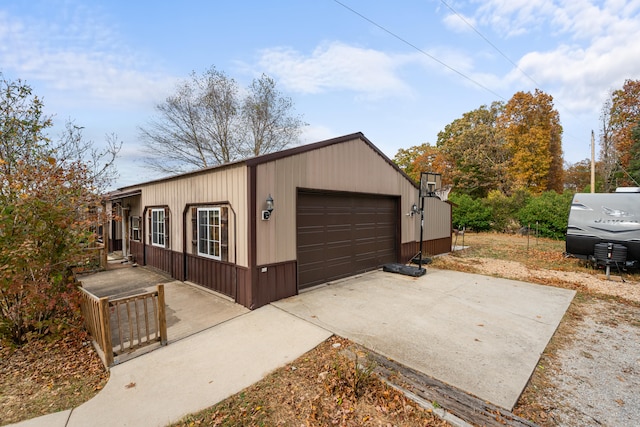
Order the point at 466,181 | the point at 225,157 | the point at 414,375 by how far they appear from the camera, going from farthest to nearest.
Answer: the point at 466,181, the point at 225,157, the point at 414,375

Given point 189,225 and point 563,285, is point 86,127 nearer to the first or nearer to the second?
point 189,225

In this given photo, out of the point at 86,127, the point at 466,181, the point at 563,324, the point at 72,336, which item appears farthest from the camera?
the point at 466,181

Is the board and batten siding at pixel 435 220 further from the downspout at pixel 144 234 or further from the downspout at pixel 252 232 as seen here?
the downspout at pixel 144 234

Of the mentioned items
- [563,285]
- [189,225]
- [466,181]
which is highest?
[466,181]

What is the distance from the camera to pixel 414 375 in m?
3.08

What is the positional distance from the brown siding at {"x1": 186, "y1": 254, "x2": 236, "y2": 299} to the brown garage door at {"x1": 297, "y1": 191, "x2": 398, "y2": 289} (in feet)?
4.93

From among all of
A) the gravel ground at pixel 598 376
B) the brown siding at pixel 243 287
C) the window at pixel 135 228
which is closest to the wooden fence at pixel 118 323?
the brown siding at pixel 243 287

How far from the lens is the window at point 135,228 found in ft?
33.5

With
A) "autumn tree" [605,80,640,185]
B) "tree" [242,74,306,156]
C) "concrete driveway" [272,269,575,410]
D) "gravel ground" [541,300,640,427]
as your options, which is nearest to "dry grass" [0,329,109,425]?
"concrete driveway" [272,269,575,410]

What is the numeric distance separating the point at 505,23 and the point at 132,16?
10312 millimetres

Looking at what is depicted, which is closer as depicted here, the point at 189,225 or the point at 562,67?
the point at 189,225

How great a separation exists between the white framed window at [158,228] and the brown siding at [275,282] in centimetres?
452

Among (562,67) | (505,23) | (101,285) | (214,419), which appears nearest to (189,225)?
(101,285)

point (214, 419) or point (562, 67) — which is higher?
point (562, 67)
